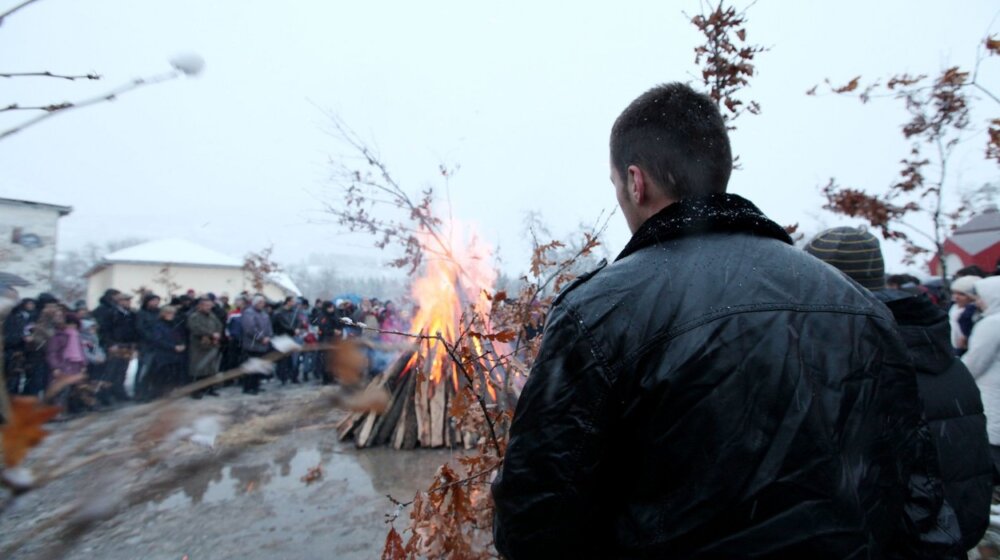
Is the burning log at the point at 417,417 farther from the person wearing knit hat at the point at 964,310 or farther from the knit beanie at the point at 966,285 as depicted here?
the knit beanie at the point at 966,285

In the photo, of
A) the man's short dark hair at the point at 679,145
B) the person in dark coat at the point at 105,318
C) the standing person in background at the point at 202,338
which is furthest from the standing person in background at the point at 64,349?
the man's short dark hair at the point at 679,145

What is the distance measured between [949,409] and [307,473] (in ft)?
21.1

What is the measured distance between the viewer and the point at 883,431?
140 centimetres

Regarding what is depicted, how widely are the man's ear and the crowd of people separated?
7503mm

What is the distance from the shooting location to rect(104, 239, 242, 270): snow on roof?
36219 millimetres

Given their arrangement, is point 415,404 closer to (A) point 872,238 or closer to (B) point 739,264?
(A) point 872,238

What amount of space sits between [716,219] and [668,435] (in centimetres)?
62

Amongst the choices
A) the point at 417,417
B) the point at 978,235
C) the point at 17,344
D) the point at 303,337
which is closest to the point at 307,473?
the point at 417,417

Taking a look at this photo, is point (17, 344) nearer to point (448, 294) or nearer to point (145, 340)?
point (145, 340)

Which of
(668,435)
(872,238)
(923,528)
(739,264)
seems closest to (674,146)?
(739,264)

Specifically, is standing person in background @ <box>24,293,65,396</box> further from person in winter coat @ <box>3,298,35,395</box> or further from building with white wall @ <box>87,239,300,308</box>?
building with white wall @ <box>87,239,300,308</box>

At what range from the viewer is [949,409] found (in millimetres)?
2566

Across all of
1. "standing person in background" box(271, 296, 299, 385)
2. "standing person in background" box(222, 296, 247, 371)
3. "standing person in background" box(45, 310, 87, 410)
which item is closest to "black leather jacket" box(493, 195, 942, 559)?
"standing person in background" box(45, 310, 87, 410)

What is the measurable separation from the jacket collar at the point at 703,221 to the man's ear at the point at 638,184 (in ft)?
0.39
